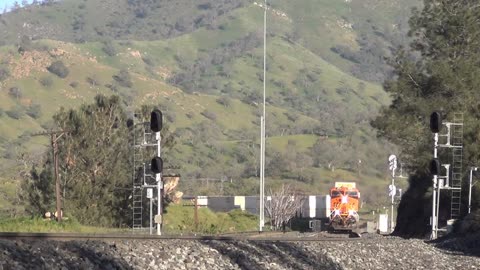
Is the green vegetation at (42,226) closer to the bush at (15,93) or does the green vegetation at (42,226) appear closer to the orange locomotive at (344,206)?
the orange locomotive at (344,206)

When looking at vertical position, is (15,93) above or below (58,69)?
below

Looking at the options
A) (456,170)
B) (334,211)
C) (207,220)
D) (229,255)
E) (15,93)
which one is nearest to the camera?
(229,255)

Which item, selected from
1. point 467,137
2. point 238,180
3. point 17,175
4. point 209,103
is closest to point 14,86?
point 209,103

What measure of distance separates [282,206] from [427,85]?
2385 cm

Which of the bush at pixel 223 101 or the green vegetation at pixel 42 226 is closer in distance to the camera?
the green vegetation at pixel 42 226

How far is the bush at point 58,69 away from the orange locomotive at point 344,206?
142849mm

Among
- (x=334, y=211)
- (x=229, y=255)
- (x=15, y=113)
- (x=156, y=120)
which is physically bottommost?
(x=334, y=211)

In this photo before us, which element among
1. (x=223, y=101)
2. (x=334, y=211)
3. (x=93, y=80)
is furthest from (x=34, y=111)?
(x=334, y=211)

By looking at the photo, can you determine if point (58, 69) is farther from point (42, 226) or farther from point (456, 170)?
point (42, 226)

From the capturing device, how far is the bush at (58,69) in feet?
616

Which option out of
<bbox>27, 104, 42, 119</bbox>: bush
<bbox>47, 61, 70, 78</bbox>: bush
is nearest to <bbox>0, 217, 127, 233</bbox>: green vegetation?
<bbox>27, 104, 42, 119</bbox>: bush

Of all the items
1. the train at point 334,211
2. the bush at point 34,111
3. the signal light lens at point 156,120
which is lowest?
the train at point 334,211

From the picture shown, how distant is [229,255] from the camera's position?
20.9 m

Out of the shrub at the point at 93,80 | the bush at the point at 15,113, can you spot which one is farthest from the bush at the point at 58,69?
the bush at the point at 15,113
